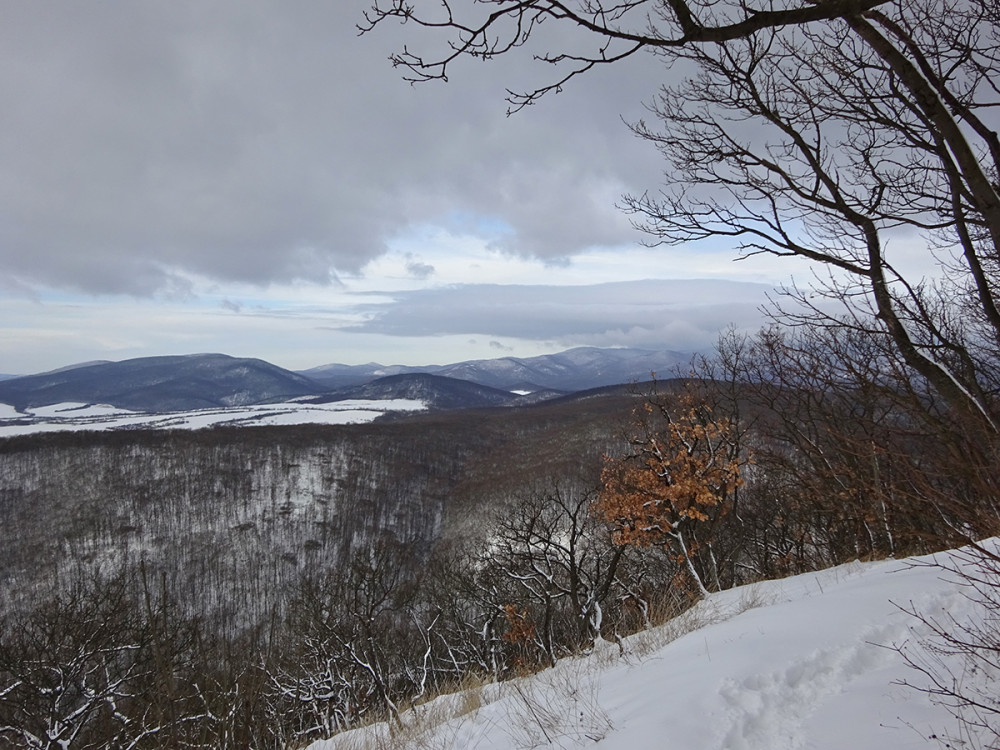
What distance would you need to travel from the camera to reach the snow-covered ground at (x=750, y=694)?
2.71 m

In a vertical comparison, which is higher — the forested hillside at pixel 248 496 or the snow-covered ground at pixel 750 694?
the snow-covered ground at pixel 750 694

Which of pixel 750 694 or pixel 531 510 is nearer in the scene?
pixel 750 694

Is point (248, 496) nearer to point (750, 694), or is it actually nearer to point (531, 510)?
point (531, 510)

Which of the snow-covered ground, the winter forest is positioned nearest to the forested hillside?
the winter forest

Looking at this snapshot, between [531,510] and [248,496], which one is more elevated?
[531,510]

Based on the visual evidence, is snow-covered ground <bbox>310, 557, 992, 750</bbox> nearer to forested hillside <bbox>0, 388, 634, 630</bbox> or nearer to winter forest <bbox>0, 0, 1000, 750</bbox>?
winter forest <bbox>0, 0, 1000, 750</bbox>

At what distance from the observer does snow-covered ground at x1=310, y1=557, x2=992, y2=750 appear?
271 centimetres

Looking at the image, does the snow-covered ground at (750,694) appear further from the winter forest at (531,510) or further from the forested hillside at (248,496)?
the forested hillside at (248,496)

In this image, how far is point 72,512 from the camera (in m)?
101

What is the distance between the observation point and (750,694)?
3166mm

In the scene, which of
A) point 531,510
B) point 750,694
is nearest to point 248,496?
point 531,510

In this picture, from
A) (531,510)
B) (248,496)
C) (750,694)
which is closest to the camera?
(750,694)

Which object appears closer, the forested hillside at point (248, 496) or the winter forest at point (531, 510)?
the winter forest at point (531, 510)

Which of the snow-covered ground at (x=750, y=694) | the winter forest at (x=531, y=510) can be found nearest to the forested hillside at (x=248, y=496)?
the winter forest at (x=531, y=510)
